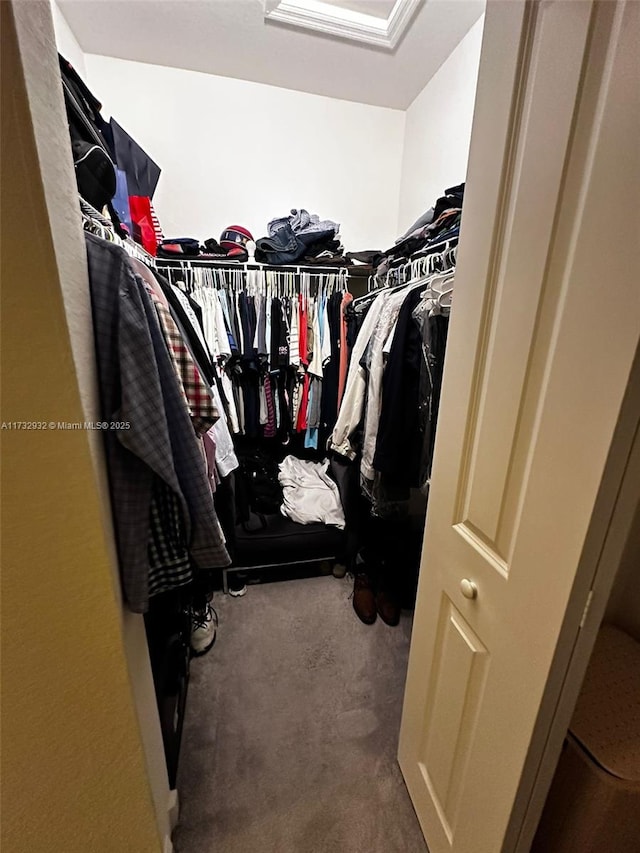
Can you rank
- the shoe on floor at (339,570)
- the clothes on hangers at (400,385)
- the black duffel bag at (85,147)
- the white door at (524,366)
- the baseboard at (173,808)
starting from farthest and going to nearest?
the shoe on floor at (339,570) → the clothes on hangers at (400,385) → the baseboard at (173,808) → the black duffel bag at (85,147) → the white door at (524,366)

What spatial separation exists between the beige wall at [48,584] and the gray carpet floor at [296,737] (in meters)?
0.32

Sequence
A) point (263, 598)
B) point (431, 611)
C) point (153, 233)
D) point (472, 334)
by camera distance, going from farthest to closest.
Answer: point (263, 598), point (153, 233), point (431, 611), point (472, 334)

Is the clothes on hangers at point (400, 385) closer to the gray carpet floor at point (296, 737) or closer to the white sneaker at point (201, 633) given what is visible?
the gray carpet floor at point (296, 737)

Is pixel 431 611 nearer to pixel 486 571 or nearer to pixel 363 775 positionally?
pixel 486 571

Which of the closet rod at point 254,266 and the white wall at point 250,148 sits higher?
the white wall at point 250,148

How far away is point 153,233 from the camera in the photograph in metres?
1.70

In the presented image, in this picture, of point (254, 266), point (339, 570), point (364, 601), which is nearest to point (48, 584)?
point (364, 601)

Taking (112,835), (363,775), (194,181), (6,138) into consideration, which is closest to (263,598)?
(363,775)

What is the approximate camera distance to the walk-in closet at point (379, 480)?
1.59 ft

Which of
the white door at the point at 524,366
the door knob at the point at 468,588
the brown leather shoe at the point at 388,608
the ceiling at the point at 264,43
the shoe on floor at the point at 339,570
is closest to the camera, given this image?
the white door at the point at 524,366

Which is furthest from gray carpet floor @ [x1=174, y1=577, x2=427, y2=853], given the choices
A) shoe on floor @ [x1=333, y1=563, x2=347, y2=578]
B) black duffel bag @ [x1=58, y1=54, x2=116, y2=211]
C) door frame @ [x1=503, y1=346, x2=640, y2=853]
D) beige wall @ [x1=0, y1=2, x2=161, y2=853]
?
black duffel bag @ [x1=58, y1=54, x2=116, y2=211]

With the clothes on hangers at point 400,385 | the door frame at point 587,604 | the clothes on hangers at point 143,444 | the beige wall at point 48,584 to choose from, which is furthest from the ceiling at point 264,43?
the door frame at point 587,604

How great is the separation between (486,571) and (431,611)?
0.32 metres

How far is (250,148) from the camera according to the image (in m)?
2.09
